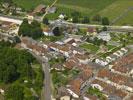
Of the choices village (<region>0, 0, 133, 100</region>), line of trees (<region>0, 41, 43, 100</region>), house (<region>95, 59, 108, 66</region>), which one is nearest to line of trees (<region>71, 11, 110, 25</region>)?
village (<region>0, 0, 133, 100</region>)

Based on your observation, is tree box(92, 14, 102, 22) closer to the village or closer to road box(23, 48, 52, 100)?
the village

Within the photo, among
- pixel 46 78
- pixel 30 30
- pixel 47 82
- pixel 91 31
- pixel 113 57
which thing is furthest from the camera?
pixel 91 31

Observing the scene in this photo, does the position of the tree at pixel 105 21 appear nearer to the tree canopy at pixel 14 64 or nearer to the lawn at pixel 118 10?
the lawn at pixel 118 10

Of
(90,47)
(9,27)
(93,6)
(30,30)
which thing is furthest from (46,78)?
(93,6)

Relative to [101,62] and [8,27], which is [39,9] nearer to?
[8,27]

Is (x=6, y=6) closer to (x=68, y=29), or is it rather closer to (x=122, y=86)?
(x=68, y=29)

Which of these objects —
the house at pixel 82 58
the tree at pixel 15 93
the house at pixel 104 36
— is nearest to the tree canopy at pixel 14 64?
the tree at pixel 15 93
